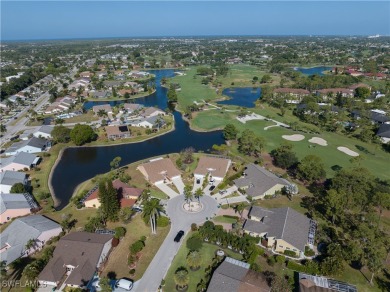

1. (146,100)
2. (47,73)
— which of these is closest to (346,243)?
(146,100)

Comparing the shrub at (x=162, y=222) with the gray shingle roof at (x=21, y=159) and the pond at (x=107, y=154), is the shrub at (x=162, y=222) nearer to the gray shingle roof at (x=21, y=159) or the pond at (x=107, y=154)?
the pond at (x=107, y=154)

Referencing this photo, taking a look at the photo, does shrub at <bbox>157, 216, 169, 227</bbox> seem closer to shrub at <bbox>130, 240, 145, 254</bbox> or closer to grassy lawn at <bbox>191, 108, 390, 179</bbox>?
shrub at <bbox>130, 240, 145, 254</bbox>

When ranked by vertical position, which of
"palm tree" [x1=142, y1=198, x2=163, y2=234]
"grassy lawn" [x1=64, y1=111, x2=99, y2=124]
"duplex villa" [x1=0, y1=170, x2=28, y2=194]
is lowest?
"grassy lawn" [x1=64, y1=111, x2=99, y2=124]

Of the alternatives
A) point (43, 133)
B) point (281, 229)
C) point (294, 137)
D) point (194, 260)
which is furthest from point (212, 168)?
point (43, 133)

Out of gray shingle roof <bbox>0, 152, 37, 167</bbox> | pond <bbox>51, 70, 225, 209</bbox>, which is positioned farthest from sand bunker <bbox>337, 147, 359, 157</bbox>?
gray shingle roof <bbox>0, 152, 37, 167</bbox>

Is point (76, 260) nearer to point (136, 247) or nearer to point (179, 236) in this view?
point (136, 247)

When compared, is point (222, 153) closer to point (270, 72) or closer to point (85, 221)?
point (85, 221)
